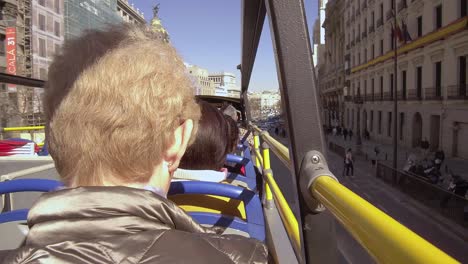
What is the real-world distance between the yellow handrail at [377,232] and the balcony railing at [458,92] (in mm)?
24041

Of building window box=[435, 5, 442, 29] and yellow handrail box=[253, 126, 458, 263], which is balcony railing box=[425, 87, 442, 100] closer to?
building window box=[435, 5, 442, 29]

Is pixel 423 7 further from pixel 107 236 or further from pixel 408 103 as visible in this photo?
pixel 107 236

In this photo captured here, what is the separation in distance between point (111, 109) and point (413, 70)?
31.7m

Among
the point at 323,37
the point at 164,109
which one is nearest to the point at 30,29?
the point at 164,109

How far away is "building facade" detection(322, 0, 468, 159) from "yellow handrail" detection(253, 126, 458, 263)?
76.5ft

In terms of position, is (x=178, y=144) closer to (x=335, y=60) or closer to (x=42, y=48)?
(x=42, y=48)

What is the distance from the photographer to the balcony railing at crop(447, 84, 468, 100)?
862 inches

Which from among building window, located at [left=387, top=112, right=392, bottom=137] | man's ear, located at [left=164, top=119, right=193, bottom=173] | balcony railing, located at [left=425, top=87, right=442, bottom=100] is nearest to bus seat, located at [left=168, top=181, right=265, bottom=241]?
man's ear, located at [left=164, top=119, right=193, bottom=173]

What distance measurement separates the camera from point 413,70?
29469mm

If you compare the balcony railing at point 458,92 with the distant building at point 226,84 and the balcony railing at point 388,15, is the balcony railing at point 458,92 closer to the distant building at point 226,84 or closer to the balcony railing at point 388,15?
the balcony railing at point 388,15

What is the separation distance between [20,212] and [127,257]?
1.38 metres

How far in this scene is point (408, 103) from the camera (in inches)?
1200

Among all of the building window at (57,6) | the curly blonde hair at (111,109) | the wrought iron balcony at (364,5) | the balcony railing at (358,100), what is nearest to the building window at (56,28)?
the building window at (57,6)

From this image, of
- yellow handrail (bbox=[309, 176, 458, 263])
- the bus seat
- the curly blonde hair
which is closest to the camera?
Answer: yellow handrail (bbox=[309, 176, 458, 263])
